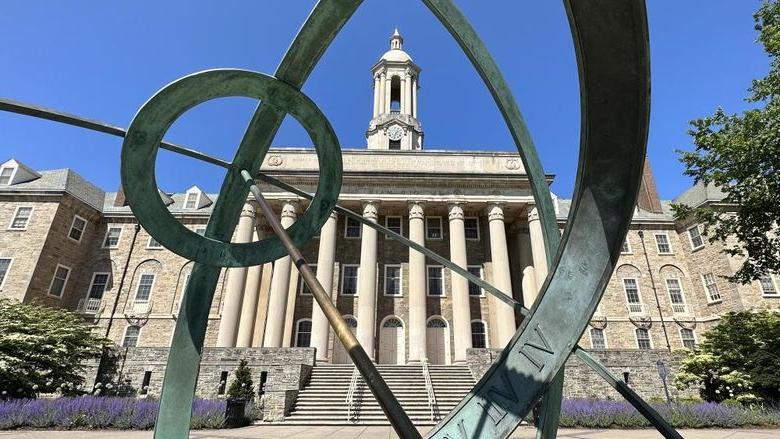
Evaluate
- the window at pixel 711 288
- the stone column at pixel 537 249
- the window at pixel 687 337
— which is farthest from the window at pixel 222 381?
the window at pixel 711 288

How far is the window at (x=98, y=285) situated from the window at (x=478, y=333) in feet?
95.6

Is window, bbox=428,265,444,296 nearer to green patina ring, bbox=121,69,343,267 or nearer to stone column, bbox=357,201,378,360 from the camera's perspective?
stone column, bbox=357,201,378,360

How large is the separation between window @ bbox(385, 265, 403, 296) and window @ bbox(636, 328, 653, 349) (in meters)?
18.8

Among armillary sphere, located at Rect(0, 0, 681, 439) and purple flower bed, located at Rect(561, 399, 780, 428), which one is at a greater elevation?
armillary sphere, located at Rect(0, 0, 681, 439)

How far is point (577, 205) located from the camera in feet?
9.60

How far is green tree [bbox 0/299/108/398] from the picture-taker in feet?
59.3

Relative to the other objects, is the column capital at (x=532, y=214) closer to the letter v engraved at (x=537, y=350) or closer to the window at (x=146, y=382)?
the window at (x=146, y=382)

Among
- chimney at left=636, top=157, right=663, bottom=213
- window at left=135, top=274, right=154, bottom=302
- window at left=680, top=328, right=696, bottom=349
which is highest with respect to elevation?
Result: chimney at left=636, top=157, right=663, bottom=213

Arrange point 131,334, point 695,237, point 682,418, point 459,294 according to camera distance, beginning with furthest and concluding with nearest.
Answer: point 695,237 → point 131,334 → point 459,294 → point 682,418

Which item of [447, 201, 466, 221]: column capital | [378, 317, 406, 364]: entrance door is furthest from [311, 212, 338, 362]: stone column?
[447, 201, 466, 221]: column capital

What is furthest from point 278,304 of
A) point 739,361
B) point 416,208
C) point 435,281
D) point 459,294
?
point 739,361

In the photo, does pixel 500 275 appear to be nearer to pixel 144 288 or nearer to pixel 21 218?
pixel 144 288

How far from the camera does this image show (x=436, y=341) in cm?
2861

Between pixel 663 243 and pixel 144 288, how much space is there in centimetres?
4364
